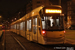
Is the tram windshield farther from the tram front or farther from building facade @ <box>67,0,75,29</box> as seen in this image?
building facade @ <box>67,0,75,29</box>

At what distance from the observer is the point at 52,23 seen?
12.1m


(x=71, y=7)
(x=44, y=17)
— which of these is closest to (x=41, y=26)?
(x=44, y=17)

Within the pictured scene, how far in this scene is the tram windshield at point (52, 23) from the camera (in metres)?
12.1

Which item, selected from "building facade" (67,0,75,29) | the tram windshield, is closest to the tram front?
the tram windshield

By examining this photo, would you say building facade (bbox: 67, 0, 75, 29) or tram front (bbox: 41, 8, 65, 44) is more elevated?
building facade (bbox: 67, 0, 75, 29)

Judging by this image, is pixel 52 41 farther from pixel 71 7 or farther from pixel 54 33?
pixel 71 7

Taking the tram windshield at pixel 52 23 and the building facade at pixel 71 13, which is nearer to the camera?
the tram windshield at pixel 52 23

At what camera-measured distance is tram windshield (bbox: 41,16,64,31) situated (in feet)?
39.8

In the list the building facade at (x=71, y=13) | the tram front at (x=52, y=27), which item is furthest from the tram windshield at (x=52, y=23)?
the building facade at (x=71, y=13)

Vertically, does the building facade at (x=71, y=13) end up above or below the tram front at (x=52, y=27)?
above

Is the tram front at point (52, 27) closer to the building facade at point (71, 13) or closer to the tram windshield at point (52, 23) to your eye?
the tram windshield at point (52, 23)

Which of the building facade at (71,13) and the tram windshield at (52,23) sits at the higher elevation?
the building facade at (71,13)

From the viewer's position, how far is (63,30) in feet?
41.3

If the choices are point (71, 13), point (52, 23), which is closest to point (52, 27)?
point (52, 23)
